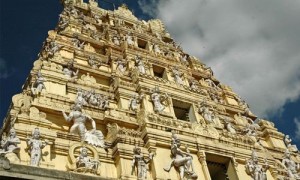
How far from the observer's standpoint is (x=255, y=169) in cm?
1546

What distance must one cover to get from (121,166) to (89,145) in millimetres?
1291

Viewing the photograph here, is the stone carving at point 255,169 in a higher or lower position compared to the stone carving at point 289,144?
lower

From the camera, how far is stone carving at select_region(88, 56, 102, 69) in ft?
63.1

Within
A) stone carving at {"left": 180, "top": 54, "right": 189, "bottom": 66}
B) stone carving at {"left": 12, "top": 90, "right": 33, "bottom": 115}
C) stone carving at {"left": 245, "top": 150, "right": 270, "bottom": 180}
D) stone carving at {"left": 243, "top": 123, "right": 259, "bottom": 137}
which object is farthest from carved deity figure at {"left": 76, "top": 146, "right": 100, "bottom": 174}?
stone carving at {"left": 180, "top": 54, "right": 189, "bottom": 66}

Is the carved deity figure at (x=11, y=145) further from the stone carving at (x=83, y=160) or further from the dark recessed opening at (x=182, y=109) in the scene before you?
the dark recessed opening at (x=182, y=109)

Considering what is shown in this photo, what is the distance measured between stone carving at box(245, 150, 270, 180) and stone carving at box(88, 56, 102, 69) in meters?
8.23

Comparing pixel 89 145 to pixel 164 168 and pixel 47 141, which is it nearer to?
pixel 47 141

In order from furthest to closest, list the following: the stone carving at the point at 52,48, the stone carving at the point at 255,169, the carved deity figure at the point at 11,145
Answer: the stone carving at the point at 52,48, the stone carving at the point at 255,169, the carved deity figure at the point at 11,145

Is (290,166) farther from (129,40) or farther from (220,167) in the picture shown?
(129,40)

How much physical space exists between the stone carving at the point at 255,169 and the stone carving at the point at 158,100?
4.09 m

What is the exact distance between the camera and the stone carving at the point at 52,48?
1828 centimetres

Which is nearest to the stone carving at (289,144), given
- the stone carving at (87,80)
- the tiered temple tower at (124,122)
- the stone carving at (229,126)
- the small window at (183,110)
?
the tiered temple tower at (124,122)

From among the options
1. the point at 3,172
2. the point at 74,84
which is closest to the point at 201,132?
the point at 74,84

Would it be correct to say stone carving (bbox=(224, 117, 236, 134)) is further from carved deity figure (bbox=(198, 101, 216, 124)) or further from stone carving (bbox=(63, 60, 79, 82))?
stone carving (bbox=(63, 60, 79, 82))
